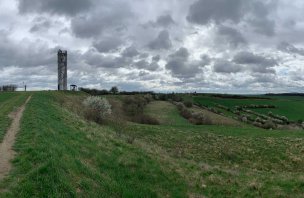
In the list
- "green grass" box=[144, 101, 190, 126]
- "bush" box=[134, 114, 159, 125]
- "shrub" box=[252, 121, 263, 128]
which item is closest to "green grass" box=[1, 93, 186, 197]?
"bush" box=[134, 114, 159, 125]

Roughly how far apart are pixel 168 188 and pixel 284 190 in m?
4.53

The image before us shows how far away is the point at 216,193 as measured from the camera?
14367 millimetres

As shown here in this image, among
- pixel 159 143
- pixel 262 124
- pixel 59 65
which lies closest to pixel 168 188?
pixel 159 143

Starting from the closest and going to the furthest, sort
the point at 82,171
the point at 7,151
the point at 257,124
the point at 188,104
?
the point at 82,171, the point at 7,151, the point at 257,124, the point at 188,104

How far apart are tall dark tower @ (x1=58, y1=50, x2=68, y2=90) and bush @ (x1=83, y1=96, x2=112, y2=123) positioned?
4915 cm

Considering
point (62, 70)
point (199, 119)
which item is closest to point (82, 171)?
point (199, 119)

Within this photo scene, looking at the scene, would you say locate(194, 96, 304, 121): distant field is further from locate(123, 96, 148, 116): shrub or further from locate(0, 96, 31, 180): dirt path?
locate(0, 96, 31, 180): dirt path

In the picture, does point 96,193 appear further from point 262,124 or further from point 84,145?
point 262,124

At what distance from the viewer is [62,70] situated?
9788 centimetres

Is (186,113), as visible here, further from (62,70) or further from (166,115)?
(62,70)

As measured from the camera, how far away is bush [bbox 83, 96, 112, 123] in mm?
42203

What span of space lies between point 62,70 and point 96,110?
57.1 meters

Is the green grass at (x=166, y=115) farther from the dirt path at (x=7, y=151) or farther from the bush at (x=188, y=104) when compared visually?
the dirt path at (x=7, y=151)

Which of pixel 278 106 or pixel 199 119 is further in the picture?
pixel 278 106
